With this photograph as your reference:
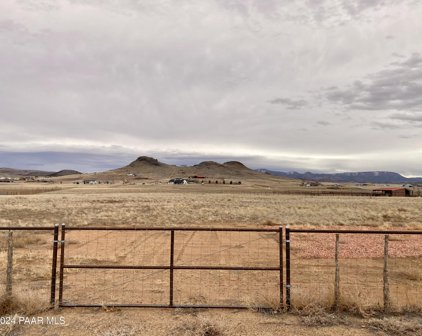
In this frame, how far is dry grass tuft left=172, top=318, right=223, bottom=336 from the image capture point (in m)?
6.96

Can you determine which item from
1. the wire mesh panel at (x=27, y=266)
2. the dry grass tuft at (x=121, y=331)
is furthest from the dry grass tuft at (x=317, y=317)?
the wire mesh panel at (x=27, y=266)

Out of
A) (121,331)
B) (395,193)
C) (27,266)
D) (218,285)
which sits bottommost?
(27,266)

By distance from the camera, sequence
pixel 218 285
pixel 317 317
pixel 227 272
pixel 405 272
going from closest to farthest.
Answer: pixel 317 317
pixel 218 285
pixel 227 272
pixel 405 272

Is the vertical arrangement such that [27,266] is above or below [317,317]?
below

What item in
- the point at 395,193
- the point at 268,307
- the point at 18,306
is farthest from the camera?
the point at 395,193

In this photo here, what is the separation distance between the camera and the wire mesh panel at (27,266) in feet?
28.1

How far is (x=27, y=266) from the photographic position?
13.5 m

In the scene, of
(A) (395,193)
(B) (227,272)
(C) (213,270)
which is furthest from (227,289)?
(A) (395,193)

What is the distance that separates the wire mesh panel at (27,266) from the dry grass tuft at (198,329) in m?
3.11

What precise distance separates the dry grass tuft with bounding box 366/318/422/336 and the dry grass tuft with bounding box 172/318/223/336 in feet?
9.49

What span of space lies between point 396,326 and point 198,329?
3.62m

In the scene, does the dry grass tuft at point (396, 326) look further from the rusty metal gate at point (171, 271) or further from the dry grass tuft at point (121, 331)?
the dry grass tuft at point (121, 331)

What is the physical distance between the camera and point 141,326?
7316 millimetres

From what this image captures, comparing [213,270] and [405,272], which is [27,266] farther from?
[405,272]
